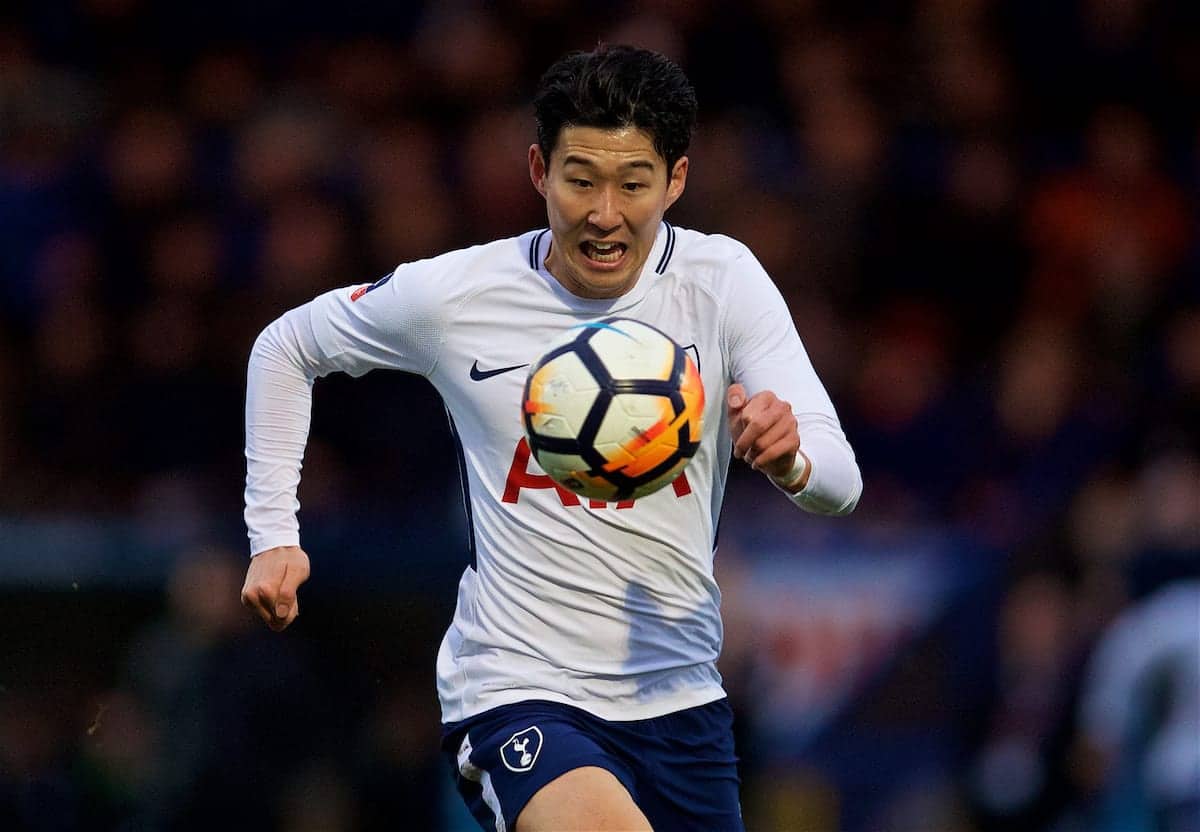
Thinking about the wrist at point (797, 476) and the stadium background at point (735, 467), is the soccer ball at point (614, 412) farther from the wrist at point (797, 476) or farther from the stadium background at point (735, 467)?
the stadium background at point (735, 467)

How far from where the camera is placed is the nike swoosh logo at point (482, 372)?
4.88 meters

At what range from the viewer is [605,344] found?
13.9ft

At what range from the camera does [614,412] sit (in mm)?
4129

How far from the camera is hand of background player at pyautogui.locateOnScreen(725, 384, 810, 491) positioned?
399 cm

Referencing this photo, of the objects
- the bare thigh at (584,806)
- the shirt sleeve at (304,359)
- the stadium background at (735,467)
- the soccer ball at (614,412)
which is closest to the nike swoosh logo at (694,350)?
the soccer ball at (614,412)

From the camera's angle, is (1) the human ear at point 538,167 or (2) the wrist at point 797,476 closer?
(2) the wrist at point 797,476

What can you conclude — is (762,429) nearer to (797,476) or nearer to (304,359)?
(797,476)

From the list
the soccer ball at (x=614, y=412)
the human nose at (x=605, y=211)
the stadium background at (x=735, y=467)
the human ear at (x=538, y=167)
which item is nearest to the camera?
the soccer ball at (x=614, y=412)

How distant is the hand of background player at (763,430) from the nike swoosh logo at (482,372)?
0.95 metres

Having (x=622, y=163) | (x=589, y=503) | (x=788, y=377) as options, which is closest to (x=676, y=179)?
(x=622, y=163)

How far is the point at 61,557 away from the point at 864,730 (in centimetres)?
365

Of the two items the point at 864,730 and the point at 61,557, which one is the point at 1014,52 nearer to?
the point at 864,730

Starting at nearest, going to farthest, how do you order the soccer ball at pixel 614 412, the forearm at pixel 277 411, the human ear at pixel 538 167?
the soccer ball at pixel 614 412, the human ear at pixel 538 167, the forearm at pixel 277 411

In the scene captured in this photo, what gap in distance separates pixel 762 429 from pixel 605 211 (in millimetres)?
952
